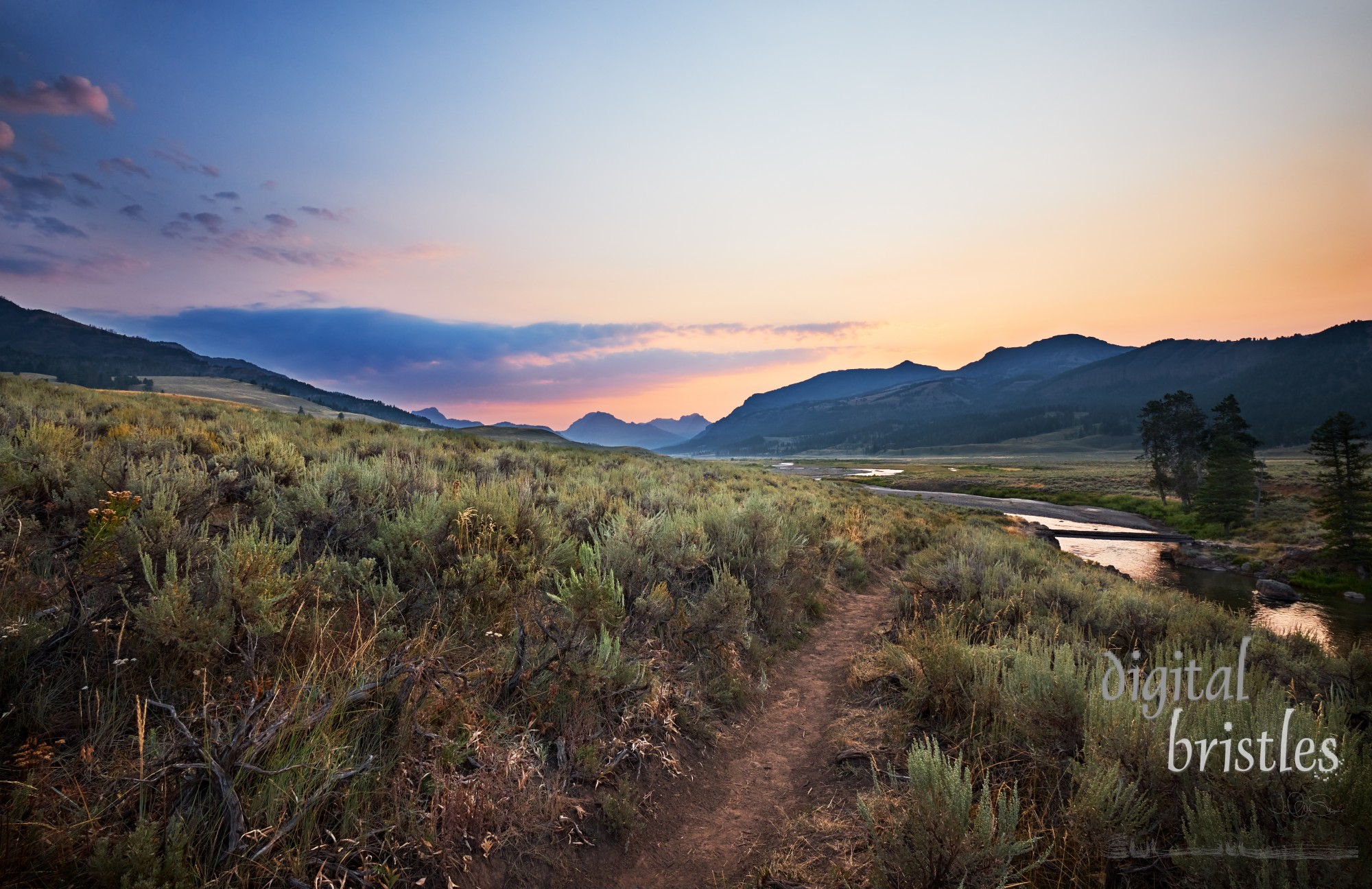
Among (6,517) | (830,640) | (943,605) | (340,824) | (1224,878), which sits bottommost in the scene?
(830,640)

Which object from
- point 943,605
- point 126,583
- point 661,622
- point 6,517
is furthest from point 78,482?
point 943,605

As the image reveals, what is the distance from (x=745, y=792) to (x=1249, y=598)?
2624cm

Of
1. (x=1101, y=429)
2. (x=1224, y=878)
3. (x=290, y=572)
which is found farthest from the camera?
(x=1101, y=429)

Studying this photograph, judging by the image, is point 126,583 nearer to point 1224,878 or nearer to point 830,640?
point 1224,878

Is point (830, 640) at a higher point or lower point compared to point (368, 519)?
lower

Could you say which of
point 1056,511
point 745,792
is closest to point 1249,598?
point 745,792

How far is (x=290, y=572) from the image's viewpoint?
13.9 feet

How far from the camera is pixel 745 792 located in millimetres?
4703

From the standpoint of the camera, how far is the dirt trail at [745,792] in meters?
3.66

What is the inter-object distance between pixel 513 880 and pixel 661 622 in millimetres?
3246

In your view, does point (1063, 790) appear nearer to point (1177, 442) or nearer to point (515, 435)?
point (1177, 442)

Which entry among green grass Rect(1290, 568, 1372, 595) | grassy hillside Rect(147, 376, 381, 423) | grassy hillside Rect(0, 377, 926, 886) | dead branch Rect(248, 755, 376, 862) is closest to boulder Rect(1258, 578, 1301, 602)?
green grass Rect(1290, 568, 1372, 595)

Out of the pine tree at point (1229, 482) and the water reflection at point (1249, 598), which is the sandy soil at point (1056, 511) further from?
the water reflection at point (1249, 598)

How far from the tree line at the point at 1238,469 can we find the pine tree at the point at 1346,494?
1.3 inches
